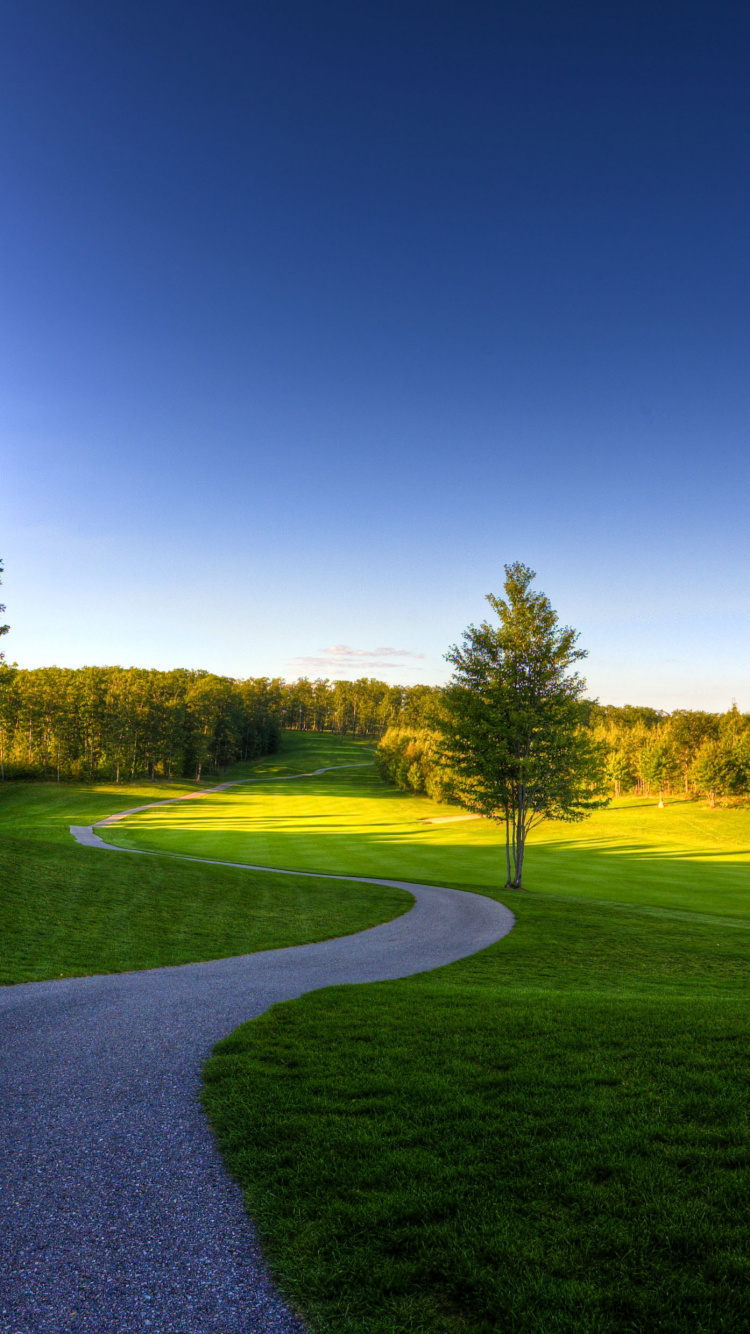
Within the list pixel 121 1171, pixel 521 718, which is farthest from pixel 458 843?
pixel 121 1171

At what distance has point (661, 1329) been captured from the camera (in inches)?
131

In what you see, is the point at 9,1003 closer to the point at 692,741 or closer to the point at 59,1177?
the point at 59,1177

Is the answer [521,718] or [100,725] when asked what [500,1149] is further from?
[100,725]

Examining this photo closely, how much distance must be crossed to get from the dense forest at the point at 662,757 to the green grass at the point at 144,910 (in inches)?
1551

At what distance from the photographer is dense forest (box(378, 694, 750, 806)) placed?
251 ft

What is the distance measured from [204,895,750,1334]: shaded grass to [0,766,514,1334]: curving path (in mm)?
285

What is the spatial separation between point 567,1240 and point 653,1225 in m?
0.59

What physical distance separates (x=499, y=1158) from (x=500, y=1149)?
0.42ft

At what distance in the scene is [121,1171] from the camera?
5.19 m

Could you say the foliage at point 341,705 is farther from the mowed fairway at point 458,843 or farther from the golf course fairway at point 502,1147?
the golf course fairway at point 502,1147

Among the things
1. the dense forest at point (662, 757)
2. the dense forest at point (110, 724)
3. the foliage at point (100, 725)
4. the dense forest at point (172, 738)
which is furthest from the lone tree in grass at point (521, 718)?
the foliage at point (100, 725)

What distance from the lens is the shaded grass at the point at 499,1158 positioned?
3605 mm

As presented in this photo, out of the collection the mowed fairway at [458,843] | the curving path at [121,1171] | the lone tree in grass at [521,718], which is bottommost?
the mowed fairway at [458,843]

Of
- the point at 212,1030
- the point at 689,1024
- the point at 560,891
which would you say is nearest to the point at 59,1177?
the point at 212,1030
